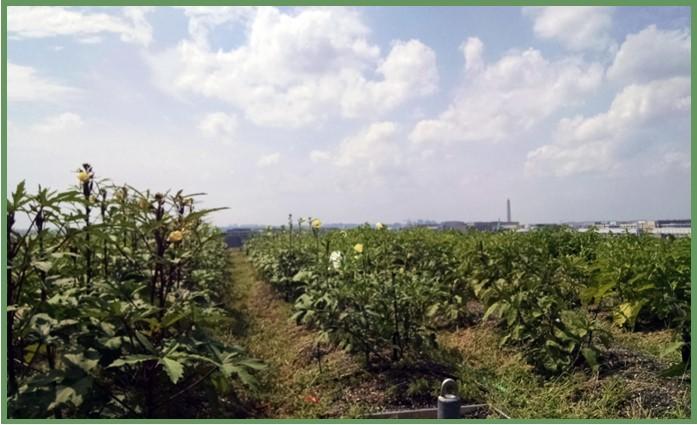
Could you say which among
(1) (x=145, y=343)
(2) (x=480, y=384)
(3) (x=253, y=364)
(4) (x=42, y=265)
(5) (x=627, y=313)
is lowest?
(2) (x=480, y=384)

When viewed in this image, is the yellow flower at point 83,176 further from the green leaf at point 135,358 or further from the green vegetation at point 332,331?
the green leaf at point 135,358

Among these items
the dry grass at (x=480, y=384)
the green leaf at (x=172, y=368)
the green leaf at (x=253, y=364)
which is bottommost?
the dry grass at (x=480, y=384)

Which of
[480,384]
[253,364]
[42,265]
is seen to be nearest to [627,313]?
[480,384]

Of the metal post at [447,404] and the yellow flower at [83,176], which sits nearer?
the metal post at [447,404]

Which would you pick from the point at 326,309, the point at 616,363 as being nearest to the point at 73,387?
the point at 326,309

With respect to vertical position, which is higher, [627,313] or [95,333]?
[95,333]

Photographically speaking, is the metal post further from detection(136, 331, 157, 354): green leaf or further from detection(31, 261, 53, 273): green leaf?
detection(31, 261, 53, 273): green leaf

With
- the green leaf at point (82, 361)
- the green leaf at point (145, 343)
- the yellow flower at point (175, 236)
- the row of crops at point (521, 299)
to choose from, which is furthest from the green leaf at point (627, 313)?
the green leaf at point (82, 361)

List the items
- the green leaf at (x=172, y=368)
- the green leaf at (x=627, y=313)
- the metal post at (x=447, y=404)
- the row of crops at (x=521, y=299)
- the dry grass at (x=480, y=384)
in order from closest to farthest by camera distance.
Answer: the green leaf at (x=172, y=368) → the metal post at (x=447, y=404) → the dry grass at (x=480, y=384) → the row of crops at (x=521, y=299) → the green leaf at (x=627, y=313)

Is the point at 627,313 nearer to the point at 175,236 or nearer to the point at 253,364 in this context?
the point at 253,364

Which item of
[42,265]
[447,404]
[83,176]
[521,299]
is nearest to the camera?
[42,265]

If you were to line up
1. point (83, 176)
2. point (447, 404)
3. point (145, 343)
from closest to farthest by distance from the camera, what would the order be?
point (145, 343) < point (447, 404) < point (83, 176)

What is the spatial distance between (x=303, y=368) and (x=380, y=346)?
683mm

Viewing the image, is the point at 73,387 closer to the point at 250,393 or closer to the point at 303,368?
the point at 250,393
